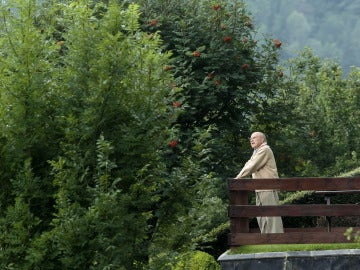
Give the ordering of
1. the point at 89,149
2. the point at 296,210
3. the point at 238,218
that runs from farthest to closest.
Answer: the point at 238,218, the point at 296,210, the point at 89,149

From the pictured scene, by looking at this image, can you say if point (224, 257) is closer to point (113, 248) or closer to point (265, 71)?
point (113, 248)

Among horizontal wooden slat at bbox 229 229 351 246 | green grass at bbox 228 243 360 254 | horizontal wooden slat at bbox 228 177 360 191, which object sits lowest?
green grass at bbox 228 243 360 254

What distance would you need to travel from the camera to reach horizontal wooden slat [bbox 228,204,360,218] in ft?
47.4

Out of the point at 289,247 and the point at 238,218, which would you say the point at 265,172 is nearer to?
the point at 238,218

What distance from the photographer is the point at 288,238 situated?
1463cm

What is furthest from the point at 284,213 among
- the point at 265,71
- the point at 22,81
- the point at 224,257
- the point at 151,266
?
the point at 265,71

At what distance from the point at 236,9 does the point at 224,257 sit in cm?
1485

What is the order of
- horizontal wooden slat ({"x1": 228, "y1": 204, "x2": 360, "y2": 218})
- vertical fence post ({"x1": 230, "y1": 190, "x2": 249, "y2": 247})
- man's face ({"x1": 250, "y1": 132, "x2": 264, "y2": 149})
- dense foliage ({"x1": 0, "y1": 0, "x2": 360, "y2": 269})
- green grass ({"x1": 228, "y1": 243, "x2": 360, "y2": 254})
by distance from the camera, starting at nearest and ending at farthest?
dense foliage ({"x1": 0, "y1": 0, "x2": 360, "y2": 269}) < green grass ({"x1": 228, "y1": 243, "x2": 360, "y2": 254}) < horizontal wooden slat ({"x1": 228, "y1": 204, "x2": 360, "y2": 218}) < vertical fence post ({"x1": 230, "y1": 190, "x2": 249, "y2": 247}) < man's face ({"x1": 250, "y1": 132, "x2": 264, "y2": 149})

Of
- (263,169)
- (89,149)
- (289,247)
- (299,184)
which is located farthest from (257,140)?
(89,149)

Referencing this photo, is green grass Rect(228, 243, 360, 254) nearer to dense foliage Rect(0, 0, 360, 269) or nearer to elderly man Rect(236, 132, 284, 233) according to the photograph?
elderly man Rect(236, 132, 284, 233)

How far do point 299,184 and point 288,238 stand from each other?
2.82ft

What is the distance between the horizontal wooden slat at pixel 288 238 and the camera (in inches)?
572

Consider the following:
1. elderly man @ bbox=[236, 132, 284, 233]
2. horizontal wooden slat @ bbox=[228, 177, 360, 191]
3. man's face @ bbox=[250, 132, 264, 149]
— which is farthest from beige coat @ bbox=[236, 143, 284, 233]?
horizontal wooden slat @ bbox=[228, 177, 360, 191]

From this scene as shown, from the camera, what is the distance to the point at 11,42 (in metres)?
12.4
